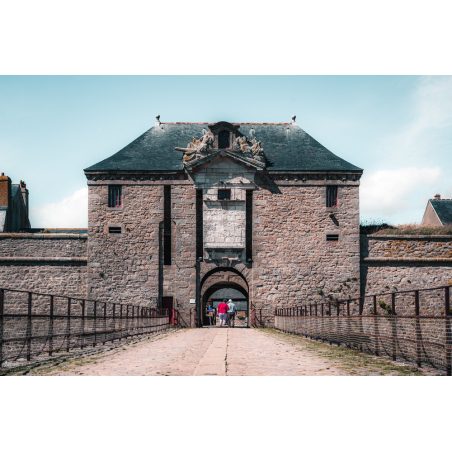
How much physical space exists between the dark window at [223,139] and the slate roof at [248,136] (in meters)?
2.08

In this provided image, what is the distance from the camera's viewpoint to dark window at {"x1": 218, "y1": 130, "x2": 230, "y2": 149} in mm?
22484

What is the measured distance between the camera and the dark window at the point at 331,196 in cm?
2231

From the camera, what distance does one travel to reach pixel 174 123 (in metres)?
25.3

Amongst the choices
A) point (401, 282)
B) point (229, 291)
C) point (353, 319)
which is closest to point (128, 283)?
point (401, 282)

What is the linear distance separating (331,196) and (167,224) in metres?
7.80

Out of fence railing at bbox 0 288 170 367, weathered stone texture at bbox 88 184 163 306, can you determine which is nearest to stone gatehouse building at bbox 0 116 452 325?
weathered stone texture at bbox 88 184 163 306

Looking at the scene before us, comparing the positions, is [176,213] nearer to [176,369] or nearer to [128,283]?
[128,283]

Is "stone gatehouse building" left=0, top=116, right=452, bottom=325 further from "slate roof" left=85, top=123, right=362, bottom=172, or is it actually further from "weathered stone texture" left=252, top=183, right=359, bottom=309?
"slate roof" left=85, top=123, right=362, bottom=172

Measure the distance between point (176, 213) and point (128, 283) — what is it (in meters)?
3.87

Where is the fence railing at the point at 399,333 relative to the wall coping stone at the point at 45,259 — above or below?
below

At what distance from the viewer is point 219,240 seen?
857 inches

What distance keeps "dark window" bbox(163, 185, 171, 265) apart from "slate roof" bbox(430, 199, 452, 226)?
59.1 ft

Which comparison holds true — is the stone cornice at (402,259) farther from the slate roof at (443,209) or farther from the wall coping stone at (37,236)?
the wall coping stone at (37,236)

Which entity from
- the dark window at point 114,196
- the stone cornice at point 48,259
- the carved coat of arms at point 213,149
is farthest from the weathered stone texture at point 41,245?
the carved coat of arms at point 213,149
